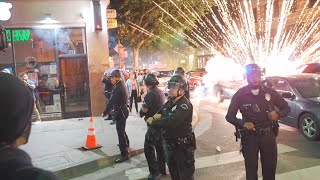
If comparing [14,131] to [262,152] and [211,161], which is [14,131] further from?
[211,161]

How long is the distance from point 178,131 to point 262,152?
1.05 meters

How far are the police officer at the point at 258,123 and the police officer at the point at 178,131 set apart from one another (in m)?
0.61

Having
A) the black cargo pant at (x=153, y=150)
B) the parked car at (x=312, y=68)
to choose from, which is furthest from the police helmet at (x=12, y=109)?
the parked car at (x=312, y=68)

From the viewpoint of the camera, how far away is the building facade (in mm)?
12891

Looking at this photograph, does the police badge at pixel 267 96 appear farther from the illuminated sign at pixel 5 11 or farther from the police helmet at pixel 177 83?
the illuminated sign at pixel 5 11

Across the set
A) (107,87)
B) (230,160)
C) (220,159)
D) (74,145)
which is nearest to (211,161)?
(220,159)

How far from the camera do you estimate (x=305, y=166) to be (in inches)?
249

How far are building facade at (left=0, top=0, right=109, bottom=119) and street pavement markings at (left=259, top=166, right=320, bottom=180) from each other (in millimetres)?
8790

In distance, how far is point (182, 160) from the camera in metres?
4.47

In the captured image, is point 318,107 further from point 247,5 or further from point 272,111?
point 247,5

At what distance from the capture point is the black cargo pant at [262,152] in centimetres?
434

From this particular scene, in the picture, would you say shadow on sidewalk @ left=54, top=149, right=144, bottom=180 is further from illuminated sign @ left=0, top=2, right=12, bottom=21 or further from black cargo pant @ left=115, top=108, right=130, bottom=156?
illuminated sign @ left=0, top=2, right=12, bottom=21

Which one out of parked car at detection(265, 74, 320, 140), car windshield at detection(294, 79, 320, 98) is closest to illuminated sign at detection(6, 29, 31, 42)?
parked car at detection(265, 74, 320, 140)

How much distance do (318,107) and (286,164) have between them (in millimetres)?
2430
